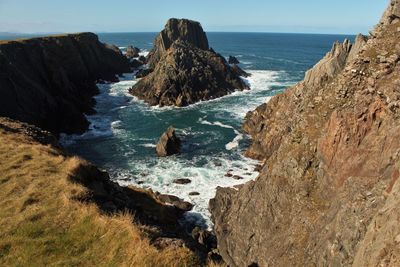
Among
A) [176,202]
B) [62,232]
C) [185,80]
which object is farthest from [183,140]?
[62,232]

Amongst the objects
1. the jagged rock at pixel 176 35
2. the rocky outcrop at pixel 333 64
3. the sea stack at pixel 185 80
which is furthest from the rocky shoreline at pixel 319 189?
the jagged rock at pixel 176 35

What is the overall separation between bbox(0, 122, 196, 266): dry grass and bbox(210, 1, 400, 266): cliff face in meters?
8.58

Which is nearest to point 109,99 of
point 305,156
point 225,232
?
point 225,232

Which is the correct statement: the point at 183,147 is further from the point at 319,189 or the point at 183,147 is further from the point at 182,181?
the point at 319,189

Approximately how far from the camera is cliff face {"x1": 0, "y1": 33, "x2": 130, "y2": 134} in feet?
219

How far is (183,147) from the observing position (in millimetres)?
61750

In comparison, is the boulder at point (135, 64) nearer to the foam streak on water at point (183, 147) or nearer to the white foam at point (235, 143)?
the foam streak on water at point (183, 147)

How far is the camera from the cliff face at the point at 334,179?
20.0m

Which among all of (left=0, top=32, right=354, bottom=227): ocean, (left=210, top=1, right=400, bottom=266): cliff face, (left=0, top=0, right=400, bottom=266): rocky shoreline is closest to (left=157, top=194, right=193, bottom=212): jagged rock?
(left=0, top=0, right=400, bottom=266): rocky shoreline

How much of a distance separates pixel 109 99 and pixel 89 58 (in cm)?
3049

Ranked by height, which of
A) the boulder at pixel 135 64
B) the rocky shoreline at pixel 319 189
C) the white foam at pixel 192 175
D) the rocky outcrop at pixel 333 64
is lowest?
the white foam at pixel 192 175

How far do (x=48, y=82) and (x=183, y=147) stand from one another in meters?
38.9

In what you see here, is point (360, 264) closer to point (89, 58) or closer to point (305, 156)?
point (305, 156)

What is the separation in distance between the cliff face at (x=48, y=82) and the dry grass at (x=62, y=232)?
48.5 meters
